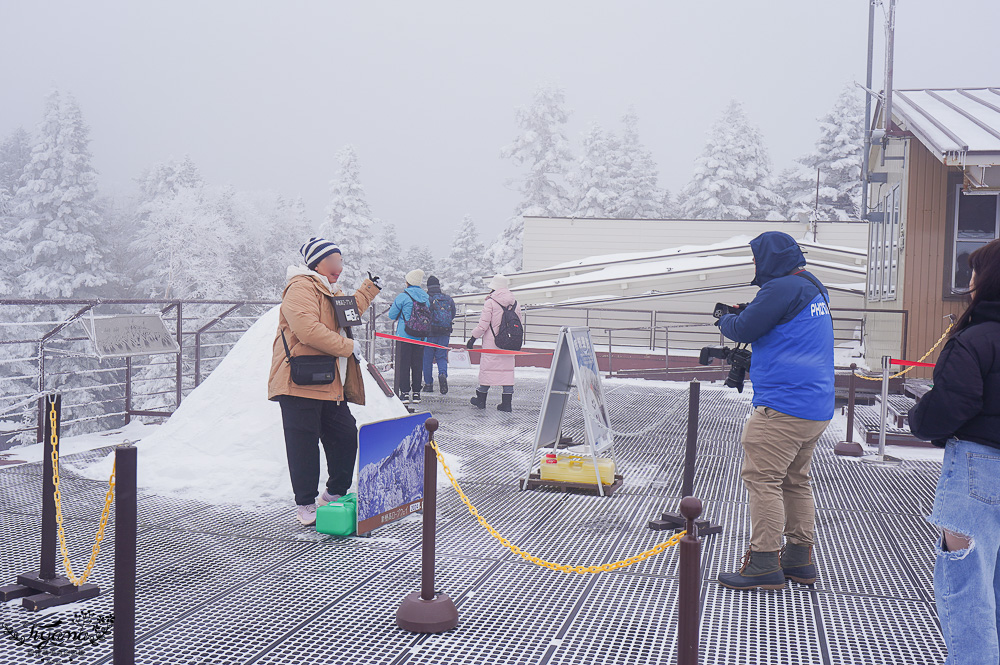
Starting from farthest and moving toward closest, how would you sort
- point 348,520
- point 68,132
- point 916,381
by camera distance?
point 68,132
point 916,381
point 348,520

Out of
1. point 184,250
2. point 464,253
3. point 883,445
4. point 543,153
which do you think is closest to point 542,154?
point 543,153

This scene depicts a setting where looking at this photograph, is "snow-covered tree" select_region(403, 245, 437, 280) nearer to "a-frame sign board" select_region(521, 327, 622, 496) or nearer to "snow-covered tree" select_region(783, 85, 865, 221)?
"snow-covered tree" select_region(783, 85, 865, 221)

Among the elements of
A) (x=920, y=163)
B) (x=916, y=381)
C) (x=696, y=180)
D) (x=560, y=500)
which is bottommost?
(x=560, y=500)

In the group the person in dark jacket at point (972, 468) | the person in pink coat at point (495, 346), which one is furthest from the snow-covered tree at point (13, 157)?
the person in dark jacket at point (972, 468)

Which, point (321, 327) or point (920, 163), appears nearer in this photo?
point (321, 327)

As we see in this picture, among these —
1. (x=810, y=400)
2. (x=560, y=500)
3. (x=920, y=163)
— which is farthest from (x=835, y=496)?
(x=920, y=163)

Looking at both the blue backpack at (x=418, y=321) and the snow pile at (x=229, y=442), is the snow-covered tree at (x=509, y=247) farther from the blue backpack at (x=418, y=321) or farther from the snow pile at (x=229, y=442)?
the snow pile at (x=229, y=442)

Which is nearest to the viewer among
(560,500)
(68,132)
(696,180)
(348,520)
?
(348,520)

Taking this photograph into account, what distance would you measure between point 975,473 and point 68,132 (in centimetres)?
5312

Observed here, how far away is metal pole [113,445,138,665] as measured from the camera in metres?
3.03

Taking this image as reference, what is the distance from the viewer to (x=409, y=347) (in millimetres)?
12602

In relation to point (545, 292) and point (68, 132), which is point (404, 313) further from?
point (68, 132)

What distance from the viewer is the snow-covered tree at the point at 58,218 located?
4494 cm

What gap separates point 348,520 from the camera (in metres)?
5.55
